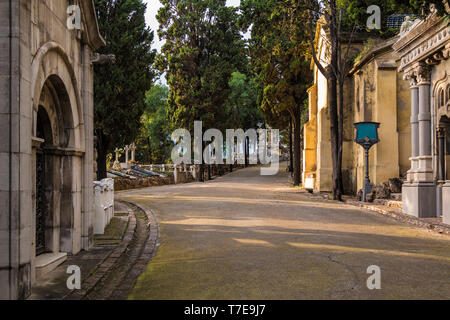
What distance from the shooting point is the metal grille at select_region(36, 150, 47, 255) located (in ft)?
20.4

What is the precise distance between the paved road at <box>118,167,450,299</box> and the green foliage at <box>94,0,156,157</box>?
8586 mm

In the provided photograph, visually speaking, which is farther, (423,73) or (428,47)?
(423,73)

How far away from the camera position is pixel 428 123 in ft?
37.6

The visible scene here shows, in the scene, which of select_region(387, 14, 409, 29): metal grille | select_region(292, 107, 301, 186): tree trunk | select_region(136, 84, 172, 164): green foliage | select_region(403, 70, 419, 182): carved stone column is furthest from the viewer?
select_region(136, 84, 172, 164): green foliage

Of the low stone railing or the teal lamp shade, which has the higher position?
the teal lamp shade

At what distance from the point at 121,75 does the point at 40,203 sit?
1293 cm

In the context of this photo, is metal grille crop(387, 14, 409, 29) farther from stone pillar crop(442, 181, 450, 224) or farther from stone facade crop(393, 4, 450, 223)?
stone pillar crop(442, 181, 450, 224)

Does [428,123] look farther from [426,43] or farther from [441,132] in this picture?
[426,43]

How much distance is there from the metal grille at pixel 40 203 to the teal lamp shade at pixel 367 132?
12.6m

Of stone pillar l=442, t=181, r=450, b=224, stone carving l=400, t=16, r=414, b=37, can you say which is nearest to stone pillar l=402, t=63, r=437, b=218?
stone carving l=400, t=16, r=414, b=37

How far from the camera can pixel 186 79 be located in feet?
108

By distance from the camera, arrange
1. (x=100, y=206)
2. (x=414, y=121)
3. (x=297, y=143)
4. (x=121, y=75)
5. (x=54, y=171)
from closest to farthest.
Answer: (x=54, y=171) < (x=100, y=206) < (x=414, y=121) < (x=121, y=75) < (x=297, y=143)

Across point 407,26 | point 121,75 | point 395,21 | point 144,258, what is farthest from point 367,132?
point 144,258

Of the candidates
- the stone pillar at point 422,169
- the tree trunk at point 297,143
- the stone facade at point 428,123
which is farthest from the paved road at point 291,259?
the tree trunk at point 297,143
